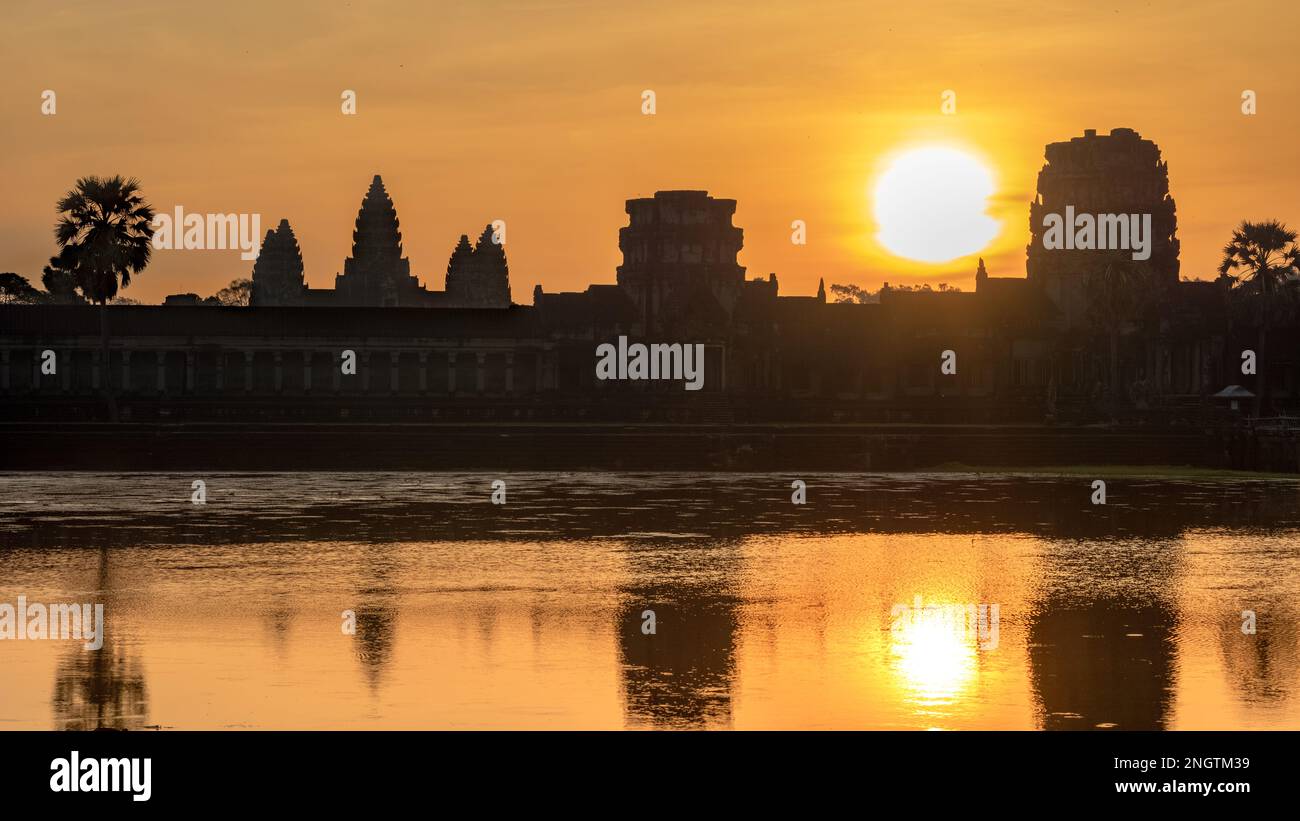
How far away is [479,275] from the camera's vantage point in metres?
147

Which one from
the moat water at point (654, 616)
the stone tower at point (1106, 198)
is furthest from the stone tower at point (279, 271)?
the moat water at point (654, 616)

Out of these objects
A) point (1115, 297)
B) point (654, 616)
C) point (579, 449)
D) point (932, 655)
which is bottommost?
point (932, 655)

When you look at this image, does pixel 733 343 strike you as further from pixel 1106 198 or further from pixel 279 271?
pixel 279 271

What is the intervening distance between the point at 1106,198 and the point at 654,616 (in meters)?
104

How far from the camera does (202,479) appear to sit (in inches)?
2010

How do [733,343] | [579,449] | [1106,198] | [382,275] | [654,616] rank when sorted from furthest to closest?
[382,275]
[1106,198]
[733,343]
[579,449]
[654,616]

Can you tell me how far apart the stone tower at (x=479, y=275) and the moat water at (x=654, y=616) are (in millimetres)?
107305

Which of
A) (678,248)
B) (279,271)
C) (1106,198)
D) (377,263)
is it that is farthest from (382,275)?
(1106,198)

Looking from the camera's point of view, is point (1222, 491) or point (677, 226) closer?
point (1222, 491)

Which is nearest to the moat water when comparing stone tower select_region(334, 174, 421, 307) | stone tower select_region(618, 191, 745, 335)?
stone tower select_region(618, 191, 745, 335)

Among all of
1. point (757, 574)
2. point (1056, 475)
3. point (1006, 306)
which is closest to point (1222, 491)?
point (1056, 475)

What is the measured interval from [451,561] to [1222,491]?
2798 centimetres

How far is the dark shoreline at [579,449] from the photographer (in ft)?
199
